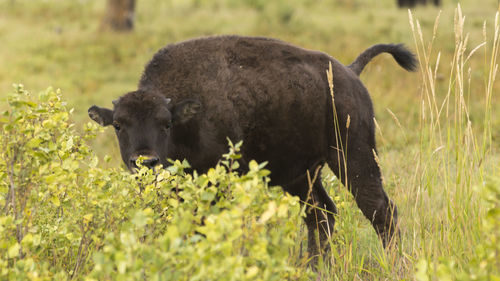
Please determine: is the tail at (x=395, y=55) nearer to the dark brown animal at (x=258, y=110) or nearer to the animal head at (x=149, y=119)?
the dark brown animal at (x=258, y=110)

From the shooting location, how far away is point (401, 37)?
16.7 metres

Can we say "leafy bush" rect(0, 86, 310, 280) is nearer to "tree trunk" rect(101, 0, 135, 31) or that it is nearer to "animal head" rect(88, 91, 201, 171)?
"animal head" rect(88, 91, 201, 171)

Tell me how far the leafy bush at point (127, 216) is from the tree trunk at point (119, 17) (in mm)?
14741

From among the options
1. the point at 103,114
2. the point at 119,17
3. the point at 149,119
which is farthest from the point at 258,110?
the point at 119,17

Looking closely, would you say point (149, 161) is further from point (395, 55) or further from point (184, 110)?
point (395, 55)

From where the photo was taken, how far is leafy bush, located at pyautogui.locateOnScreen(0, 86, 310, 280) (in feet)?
7.59

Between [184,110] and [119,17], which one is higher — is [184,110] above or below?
below

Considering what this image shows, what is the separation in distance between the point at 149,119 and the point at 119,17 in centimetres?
1417

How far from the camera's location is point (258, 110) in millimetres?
4668

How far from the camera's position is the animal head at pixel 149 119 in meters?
4.37

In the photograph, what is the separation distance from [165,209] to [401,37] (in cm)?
1449

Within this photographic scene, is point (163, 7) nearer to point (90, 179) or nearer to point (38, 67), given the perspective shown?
point (38, 67)

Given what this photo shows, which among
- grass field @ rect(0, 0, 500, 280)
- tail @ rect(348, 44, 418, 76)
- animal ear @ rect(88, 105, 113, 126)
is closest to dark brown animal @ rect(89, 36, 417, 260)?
animal ear @ rect(88, 105, 113, 126)

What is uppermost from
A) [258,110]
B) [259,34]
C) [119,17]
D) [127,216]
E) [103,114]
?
[119,17]
